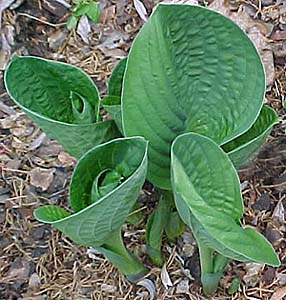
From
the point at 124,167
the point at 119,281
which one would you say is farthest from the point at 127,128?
the point at 119,281

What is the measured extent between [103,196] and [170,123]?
181 mm

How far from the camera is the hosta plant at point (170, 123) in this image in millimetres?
943

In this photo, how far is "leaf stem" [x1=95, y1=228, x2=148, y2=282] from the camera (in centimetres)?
112

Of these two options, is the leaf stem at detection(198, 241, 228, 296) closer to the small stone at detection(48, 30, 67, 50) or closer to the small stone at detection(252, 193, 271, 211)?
the small stone at detection(252, 193, 271, 211)

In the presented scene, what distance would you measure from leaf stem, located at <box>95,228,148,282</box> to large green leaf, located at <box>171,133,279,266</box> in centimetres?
16

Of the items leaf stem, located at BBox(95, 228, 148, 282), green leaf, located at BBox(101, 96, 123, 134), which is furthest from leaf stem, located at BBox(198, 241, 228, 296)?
green leaf, located at BBox(101, 96, 123, 134)

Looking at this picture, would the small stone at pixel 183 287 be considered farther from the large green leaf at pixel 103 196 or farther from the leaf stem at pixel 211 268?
the large green leaf at pixel 103 196

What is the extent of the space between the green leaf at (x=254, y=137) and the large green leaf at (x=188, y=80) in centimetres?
3

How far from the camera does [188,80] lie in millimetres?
1061

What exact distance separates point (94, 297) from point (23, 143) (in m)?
0.37

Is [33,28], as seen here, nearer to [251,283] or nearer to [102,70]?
[102,70]

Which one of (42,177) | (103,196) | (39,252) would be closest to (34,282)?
(39,252)

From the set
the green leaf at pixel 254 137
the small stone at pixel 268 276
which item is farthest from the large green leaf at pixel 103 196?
the small stone at pixel 268 276

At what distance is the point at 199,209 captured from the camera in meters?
0.93
